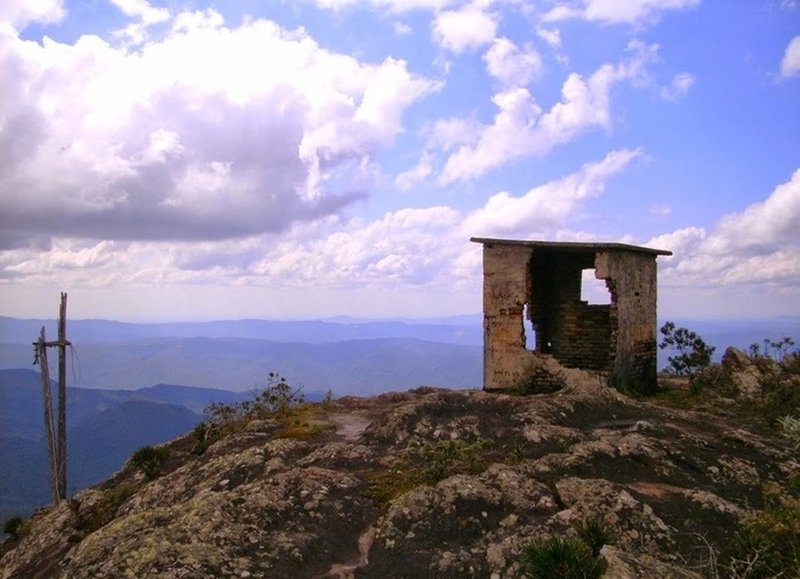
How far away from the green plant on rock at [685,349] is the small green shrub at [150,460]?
594 inches

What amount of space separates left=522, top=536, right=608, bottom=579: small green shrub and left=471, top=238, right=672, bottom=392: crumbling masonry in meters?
12.5

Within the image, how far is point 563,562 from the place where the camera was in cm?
473

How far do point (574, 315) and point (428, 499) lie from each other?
1393 centimetres

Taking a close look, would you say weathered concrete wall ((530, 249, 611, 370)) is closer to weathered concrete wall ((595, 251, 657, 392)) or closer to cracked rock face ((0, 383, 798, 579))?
weathered concrete wall ((595, 251, 657, 392))

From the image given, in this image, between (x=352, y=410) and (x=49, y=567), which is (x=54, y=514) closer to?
(x=49, y=567)

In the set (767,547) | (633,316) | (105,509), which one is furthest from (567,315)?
(767,547)

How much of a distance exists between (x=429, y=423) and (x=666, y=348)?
12999 millimetres

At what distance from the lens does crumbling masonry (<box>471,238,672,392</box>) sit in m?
17.2

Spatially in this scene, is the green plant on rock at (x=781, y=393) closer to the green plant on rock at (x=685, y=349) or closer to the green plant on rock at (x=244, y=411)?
the green plant on rock at (x=685, y=349)

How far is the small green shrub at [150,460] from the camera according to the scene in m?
11.8

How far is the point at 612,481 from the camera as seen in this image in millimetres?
8125

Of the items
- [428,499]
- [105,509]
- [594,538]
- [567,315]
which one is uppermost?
[567,315]

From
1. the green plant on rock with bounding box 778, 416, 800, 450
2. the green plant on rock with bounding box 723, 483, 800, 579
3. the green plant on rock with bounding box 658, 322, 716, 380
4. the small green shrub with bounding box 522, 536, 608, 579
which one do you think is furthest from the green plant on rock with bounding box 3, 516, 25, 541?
the green plant on rock with bounding box 658, 322, 716, 380

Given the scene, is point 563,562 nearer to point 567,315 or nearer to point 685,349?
point 567,315
